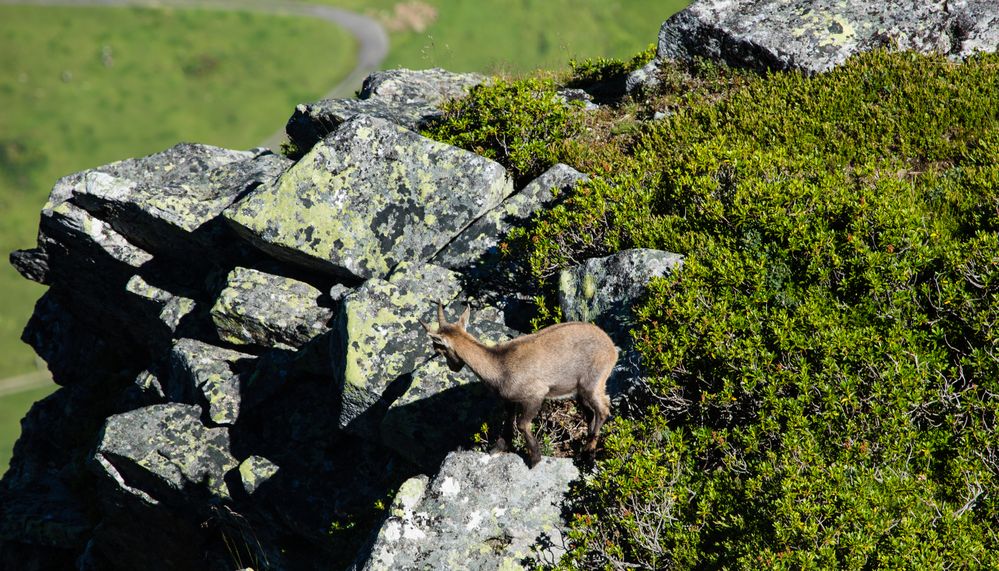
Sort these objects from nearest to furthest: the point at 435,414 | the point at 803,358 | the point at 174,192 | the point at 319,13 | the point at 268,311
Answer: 1. the point at 803,358
2. the point at 435,414
3. the point at 268,311
4. the point at 174,192
5. the point at 319,13

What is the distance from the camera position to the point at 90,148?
7025cm

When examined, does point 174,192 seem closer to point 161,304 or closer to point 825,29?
point 161,304

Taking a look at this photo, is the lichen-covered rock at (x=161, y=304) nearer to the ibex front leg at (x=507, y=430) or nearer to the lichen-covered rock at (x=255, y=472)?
the lichen-covered rock at (x=255, y=472)

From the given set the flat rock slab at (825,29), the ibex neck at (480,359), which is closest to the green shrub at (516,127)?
the flat rock slab at (825,29)

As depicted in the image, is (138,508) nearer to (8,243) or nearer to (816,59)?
(816,59)

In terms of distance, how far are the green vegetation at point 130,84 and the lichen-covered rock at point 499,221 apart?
192ft

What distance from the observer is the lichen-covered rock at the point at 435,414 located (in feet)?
36.7

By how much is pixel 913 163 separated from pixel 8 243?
71.5 metres

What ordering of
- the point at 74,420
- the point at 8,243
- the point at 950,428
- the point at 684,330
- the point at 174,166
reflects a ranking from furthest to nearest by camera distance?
the point at 8,243
the point at 74,420
the point at 174,166
the point at 684,330
the point at 950,428

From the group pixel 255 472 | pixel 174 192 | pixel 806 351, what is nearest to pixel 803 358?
pixel 806 351

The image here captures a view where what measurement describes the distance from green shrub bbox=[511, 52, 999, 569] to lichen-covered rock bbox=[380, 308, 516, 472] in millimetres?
2054

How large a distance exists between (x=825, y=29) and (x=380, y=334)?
420 inches

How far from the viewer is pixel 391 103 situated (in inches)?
695

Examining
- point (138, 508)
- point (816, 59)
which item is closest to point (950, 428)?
point (816, 59)
